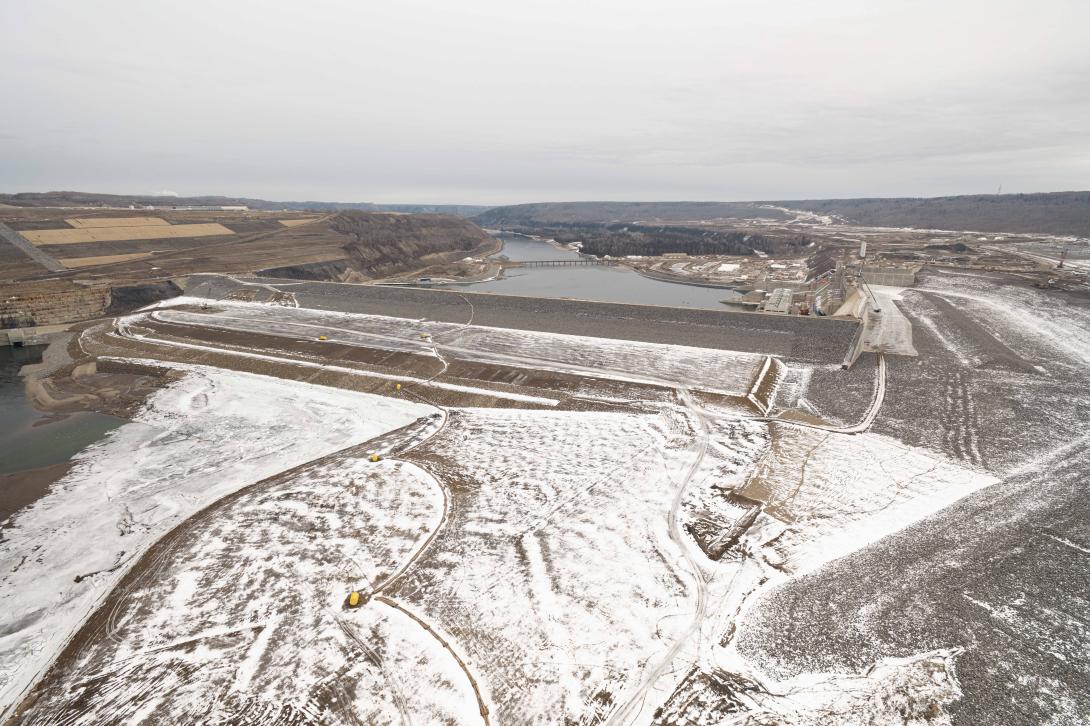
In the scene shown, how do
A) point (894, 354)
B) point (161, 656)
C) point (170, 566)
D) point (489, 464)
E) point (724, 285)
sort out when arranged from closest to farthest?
point (161, 656) → point (170, 566) → point (489, 464) → point (894, 354) → point (724, 285)

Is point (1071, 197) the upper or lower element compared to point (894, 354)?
upper

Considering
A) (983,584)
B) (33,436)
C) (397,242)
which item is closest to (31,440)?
(33,436)

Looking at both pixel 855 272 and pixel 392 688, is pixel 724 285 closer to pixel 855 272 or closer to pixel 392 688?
pixel 855 272

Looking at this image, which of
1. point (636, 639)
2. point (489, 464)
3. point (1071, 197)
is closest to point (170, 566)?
point (489, 464)

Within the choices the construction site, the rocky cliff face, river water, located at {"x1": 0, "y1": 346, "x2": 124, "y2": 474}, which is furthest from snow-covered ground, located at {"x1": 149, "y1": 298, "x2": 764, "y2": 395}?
the rocky cliff face

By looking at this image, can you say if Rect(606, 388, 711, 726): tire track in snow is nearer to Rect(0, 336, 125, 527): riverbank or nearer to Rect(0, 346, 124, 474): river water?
Rect(0, 336, 125, 527): riverbank

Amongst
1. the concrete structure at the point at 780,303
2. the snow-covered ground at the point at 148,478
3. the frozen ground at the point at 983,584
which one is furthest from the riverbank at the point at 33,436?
the concrete structure at the point at 780,303

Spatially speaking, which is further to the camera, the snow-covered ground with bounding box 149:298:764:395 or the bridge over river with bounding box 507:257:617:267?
the bridge over river with bounding box 507:257:617:267
